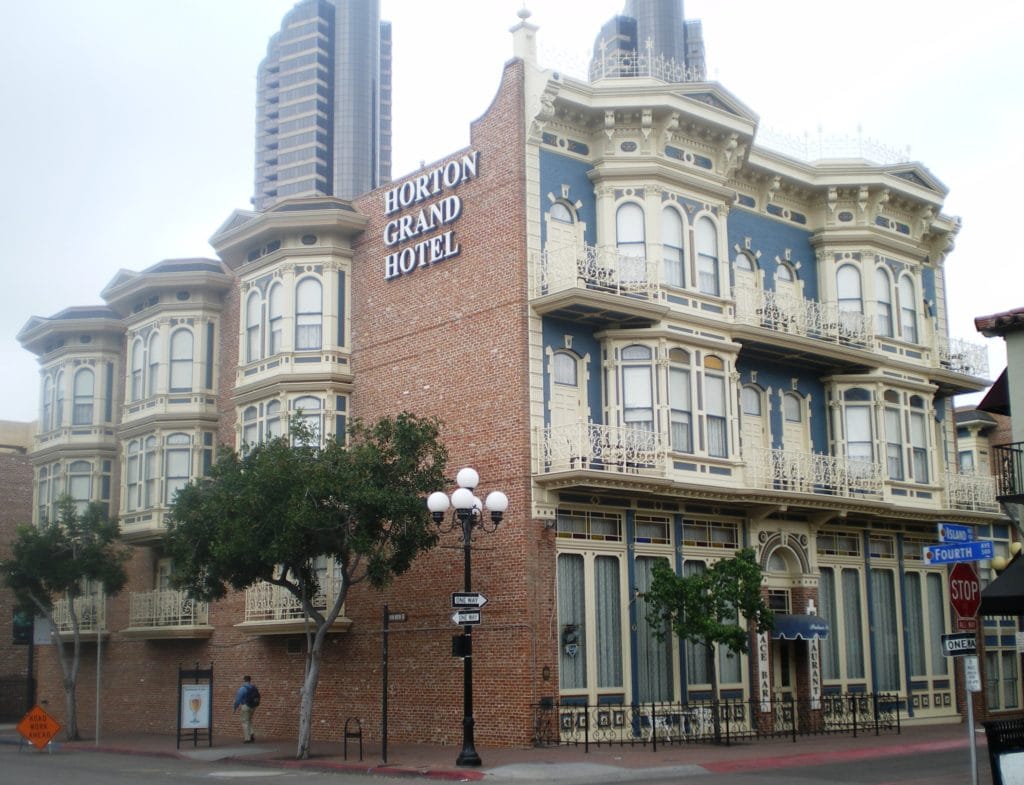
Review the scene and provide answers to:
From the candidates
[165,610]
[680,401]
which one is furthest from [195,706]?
[680,401]

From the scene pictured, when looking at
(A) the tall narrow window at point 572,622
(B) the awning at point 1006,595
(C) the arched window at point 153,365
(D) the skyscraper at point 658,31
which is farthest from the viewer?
(D) the skyscraper at point 658,31

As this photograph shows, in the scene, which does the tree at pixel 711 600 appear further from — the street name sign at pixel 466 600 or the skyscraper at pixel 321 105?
the skyscraper at pixel 321 105

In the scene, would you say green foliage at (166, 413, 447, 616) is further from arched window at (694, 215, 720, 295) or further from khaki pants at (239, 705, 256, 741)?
arched window at (694, 215, 720, 295)

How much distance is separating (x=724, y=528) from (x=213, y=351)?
16.3 m

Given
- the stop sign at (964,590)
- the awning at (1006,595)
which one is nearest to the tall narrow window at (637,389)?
the awning at (1006,595)

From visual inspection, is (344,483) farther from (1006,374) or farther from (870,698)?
(870,698)

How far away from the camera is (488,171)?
30047mm

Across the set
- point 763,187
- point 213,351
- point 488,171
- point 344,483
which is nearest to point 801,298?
point 763,187

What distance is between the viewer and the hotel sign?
30891mm

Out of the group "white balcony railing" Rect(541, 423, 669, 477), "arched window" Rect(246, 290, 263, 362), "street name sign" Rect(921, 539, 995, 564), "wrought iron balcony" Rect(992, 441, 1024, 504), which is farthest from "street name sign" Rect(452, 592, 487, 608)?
"arched window" Rect(246, 290, 263, 362)

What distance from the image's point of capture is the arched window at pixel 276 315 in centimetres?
3414

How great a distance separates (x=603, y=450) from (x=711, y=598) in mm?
3859

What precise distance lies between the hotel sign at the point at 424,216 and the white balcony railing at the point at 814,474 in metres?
9.14

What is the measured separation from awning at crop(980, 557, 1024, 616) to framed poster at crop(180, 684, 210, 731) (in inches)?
714
